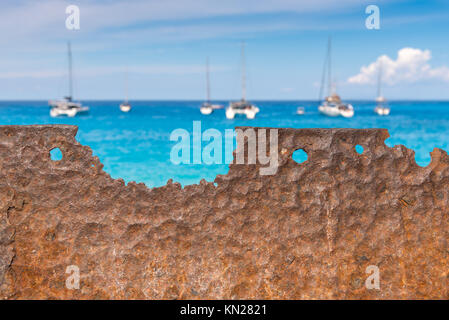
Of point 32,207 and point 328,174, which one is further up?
point 328,174

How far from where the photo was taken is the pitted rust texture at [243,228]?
3.58 m

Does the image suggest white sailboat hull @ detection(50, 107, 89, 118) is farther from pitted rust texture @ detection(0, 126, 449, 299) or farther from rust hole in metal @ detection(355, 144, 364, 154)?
rust hole in metal @ detection(355, 144, 364, 154)

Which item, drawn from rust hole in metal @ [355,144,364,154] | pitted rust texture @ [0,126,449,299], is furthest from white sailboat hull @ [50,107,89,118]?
rust hole in metal @ [355,144,364,154]

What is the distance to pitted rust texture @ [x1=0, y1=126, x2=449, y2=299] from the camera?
358cm

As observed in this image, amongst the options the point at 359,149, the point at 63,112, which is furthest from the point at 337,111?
the point at 359,149

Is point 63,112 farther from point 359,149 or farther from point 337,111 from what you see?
point 359,149

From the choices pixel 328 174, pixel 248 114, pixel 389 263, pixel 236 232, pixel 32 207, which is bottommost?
pixel 389 263

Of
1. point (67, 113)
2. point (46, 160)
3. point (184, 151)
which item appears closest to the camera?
point (46, 160)

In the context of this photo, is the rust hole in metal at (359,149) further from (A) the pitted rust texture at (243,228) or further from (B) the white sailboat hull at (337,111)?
(B) the white sailboat hull at (337,111)

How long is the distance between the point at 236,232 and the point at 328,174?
0.94 metres

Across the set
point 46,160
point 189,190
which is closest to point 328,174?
point 189,190

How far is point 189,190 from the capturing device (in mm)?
3580

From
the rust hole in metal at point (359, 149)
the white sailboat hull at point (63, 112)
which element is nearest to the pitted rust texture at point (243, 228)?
the rust hole in metal at point (359, 149)
